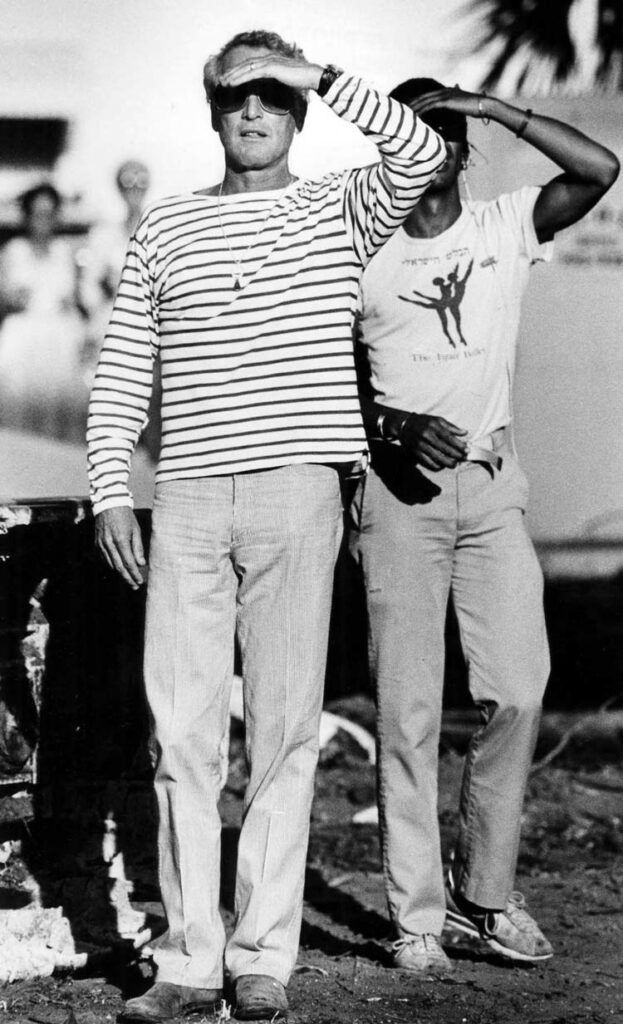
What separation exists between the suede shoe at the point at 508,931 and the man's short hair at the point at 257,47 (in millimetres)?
2088

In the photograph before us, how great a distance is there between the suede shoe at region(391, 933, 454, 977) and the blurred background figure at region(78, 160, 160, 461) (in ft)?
8.79

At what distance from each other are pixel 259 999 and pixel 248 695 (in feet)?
2.20

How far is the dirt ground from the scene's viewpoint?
3.62 metres

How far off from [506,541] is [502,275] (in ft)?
2.30

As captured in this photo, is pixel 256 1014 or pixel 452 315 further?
pixel 452 315

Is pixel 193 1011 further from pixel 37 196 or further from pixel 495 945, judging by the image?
pixel 37 196

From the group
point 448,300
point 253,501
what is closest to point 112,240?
point 448,300

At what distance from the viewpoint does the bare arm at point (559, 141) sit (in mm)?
3838

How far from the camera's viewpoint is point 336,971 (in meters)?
3.94

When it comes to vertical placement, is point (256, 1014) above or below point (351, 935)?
above

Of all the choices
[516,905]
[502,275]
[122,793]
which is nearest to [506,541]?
[502,275]

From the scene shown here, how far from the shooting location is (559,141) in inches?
152

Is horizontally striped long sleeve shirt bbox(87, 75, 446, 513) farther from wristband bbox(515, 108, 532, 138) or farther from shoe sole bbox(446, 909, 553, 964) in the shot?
shoe sole bbox(446, 909, 553, 964)

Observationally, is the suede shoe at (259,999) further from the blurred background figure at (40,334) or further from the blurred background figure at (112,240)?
the blurred background figure at (112,240)
